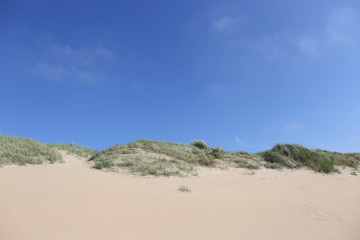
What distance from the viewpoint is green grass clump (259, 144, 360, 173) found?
1491 cm

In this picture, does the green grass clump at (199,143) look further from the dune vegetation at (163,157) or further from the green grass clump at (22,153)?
the green grass clump at (22,153)

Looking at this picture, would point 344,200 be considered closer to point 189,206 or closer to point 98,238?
point 189,206

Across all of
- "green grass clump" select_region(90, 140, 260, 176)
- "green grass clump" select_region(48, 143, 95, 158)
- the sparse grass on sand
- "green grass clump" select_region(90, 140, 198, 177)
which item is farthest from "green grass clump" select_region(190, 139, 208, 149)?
the sparse grass on sand

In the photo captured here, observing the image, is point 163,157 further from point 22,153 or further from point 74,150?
point 22,153

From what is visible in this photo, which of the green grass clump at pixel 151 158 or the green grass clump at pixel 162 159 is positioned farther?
the green grass clump at pixel 162 159

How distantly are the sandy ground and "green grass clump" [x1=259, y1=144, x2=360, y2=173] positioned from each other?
191 inches

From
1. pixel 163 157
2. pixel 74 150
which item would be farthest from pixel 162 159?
pixel 74 150

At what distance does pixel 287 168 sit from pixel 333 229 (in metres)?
9.38

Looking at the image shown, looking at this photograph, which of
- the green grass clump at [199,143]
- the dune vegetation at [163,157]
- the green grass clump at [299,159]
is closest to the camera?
the dune vegetation at [163,157]

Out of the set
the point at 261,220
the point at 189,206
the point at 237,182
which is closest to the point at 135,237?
the point at 189,206

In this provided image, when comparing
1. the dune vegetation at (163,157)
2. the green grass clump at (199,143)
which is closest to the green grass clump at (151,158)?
the dune vegetation at (163,157)

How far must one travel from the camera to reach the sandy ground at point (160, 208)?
504cm

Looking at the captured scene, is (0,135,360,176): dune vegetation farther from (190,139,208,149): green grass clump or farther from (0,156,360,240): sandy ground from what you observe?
(0,156,360,240): sandy ground

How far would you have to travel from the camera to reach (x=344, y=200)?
8508 mm
